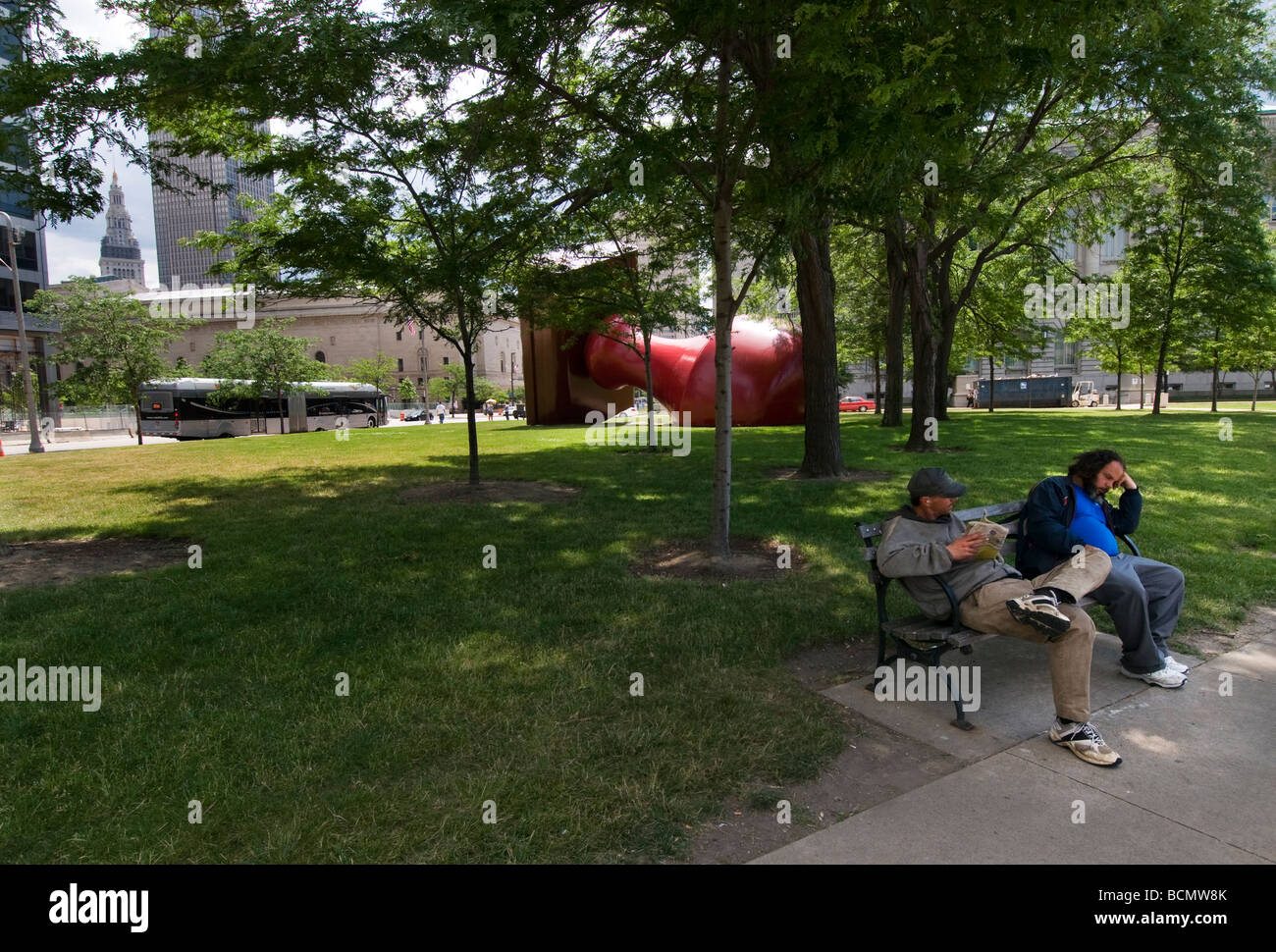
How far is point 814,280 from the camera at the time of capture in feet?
41.4

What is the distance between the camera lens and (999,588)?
415cm

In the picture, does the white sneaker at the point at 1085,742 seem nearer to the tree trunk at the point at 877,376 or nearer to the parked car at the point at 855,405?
the tree trunk at the point at 877,376

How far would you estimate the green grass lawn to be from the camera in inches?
125

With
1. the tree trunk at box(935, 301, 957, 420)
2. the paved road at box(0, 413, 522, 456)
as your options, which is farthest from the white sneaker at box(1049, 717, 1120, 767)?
the paved road at box(0, 413, 522, 456)

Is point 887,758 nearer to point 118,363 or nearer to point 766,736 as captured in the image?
point 766,736

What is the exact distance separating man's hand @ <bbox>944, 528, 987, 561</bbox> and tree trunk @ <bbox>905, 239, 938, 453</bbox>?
13.8m

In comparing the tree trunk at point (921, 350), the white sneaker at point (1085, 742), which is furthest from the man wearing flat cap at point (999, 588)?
the tree trunk at point (921, 350)

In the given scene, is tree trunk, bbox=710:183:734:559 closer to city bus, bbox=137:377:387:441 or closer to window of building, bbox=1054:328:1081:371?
city bus, bbox=137:377:387:441

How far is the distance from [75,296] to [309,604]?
112 feet

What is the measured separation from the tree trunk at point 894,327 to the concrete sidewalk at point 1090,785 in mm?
16193

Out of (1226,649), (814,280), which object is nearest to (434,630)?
(1226,649)

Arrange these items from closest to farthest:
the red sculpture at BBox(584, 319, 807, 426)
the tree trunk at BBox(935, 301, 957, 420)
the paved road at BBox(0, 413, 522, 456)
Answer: the tree trunk at BBox(935, 301, 957, 420) < the red sculpture at BBox(584, 319, 807, 426) < the paved road at BBox(0, 413, 522, 456)

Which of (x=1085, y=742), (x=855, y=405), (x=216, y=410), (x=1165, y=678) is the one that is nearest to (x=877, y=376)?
(x=855, y=405)

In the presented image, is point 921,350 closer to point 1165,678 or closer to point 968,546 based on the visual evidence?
point 1165,678
